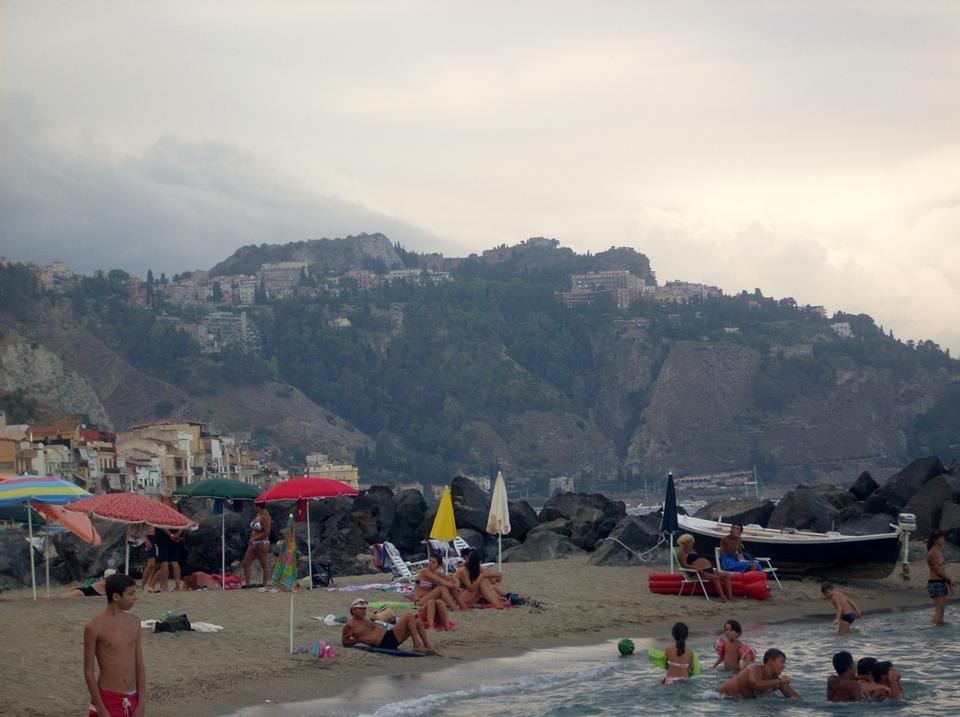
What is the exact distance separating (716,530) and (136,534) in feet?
34.8

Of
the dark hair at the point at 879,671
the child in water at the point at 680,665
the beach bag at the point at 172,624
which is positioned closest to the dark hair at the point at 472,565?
the child in water at the point at 680,665

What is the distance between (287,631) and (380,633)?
1160 millimetres

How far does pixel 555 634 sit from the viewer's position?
17281 mm

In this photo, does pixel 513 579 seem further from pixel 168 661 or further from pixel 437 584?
pixel 168 661

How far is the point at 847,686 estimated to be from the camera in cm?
1358

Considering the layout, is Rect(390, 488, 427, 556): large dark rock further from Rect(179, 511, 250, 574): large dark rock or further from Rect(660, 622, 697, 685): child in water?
Rect(660, 622, 697, 685): child in water

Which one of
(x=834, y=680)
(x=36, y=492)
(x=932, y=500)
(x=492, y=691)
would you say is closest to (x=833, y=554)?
(x=932, y=500)

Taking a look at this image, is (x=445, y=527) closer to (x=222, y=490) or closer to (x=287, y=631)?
(x=222, y=490)

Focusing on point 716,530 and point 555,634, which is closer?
point 555,634

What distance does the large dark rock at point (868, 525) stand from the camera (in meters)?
25.2

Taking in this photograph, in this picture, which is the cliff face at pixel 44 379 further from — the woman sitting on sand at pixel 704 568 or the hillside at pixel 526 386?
the woman sitting on sand at pixel 704 568

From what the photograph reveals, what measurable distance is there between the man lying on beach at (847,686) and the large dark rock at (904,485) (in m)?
15.8

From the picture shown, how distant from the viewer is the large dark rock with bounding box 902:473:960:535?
1057 inches

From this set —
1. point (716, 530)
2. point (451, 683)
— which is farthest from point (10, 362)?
point (451, 683)
